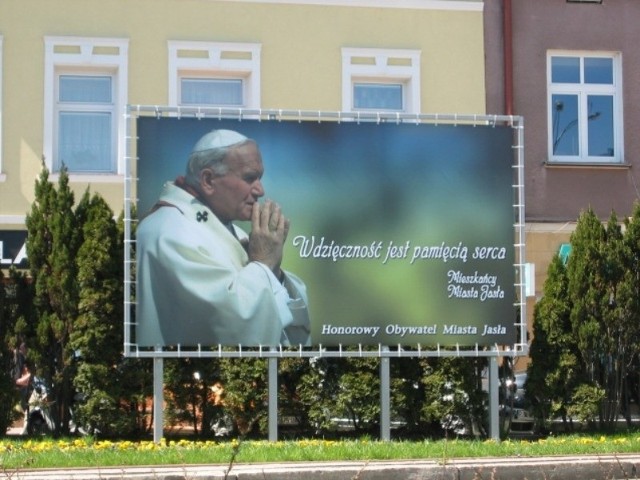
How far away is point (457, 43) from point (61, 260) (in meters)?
8.20

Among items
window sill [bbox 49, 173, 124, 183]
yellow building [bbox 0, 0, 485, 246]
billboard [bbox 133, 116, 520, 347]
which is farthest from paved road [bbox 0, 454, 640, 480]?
yellow building [bbox 0, 0, 485, 246]

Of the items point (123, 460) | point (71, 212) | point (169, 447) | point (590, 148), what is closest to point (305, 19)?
point (590, 148)

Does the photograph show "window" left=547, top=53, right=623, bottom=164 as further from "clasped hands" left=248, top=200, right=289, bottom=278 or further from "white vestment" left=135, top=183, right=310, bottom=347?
"white vestment" left=135, top=183, right=310, bottom=347

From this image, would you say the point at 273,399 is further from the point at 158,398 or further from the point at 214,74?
the point at 214,74

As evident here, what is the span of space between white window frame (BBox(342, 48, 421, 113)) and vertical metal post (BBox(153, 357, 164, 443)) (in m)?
6.88

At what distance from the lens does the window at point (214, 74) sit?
64.0 ft

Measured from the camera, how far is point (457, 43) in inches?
800

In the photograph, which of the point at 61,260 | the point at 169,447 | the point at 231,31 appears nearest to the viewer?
the point at 169,447

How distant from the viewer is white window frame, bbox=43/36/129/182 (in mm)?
19062

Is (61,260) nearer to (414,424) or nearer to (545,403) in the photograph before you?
(414,424)

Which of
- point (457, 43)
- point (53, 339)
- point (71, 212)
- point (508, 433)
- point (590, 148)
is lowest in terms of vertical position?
point (508, 433)

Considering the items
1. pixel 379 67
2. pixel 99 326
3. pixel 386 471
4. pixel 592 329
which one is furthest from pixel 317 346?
pixel 379 67

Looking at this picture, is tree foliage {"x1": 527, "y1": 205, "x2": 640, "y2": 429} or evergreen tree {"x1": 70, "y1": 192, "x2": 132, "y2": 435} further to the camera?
tree foliage {"x1": 527, "y1": 205, "x2": 640, "y2": 429}

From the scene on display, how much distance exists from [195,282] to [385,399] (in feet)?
8.13
